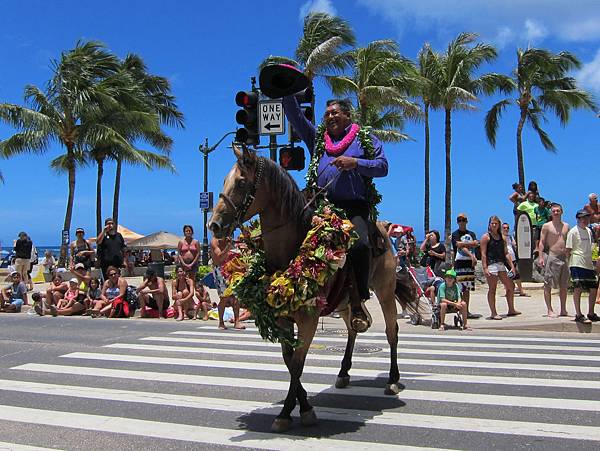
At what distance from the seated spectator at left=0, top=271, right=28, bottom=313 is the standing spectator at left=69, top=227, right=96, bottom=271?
1536 millimetres

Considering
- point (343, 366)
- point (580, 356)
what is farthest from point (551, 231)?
point (343, 366)

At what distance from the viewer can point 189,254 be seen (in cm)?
1408

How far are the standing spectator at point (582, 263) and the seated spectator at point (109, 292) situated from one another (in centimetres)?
973

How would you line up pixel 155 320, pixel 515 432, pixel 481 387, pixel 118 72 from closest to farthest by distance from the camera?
1. pixel 515 432
2. pixel 481 387
3. pixel 155 320
4. pixel 118 72

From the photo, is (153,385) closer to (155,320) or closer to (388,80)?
(155,320)

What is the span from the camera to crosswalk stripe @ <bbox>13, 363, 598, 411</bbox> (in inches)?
233

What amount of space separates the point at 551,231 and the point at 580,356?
12.7ft

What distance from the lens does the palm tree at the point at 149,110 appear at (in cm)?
3588

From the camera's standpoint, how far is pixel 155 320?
13.7m

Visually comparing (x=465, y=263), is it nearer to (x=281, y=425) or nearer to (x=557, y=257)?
(x=557, y=257)

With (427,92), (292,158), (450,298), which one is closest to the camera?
(292,158)

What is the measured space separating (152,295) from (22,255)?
8.98m

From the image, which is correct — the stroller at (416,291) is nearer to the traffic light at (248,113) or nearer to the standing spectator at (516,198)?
the traffic light at (248,113)

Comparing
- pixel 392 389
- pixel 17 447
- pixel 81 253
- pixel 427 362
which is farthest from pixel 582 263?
pixel 81 253
